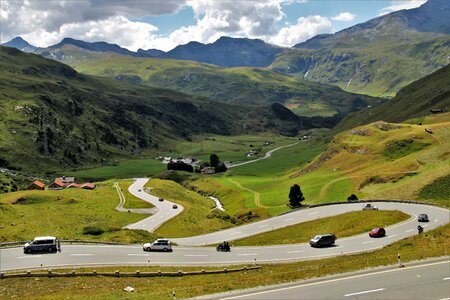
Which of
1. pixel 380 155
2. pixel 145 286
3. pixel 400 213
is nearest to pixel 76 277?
pixel 145 286

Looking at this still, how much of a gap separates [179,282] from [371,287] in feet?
61.9

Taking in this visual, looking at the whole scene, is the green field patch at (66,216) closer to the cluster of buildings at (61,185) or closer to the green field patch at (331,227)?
the green field patch at (331,227)

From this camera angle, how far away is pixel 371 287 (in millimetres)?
35438

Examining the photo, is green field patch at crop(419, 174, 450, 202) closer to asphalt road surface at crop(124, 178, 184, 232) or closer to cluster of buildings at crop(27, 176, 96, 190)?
asphalt road surface at crop(124, 178, 184, 232)

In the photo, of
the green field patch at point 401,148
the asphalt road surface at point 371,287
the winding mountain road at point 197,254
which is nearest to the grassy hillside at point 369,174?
the green field patch at point 401,148

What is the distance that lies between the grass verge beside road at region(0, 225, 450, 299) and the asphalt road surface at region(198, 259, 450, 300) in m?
2.02

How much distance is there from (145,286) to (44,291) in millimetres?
9209

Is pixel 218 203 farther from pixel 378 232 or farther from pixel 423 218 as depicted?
pixel 378 232

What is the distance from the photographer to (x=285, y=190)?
146875mm

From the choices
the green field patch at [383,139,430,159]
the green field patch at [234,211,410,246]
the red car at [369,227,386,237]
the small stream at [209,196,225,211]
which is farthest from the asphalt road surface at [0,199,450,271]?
the small stream at [209,196,225,211]

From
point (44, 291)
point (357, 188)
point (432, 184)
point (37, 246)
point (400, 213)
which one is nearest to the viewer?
point (44, 291)

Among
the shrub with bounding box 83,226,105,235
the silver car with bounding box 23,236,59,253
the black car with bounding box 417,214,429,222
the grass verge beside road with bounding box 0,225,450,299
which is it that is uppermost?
the shrub with bounding box 83,226,105,235

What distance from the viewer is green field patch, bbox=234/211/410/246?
75.2 metres

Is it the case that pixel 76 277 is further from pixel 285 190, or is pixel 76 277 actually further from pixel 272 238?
pixel 285 190
